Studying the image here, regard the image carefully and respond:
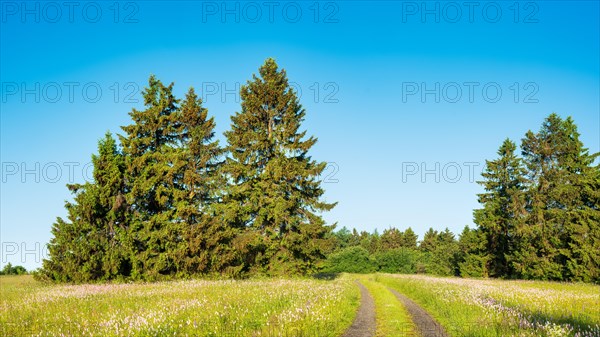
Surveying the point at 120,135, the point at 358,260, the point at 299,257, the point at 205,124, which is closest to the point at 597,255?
the point at 299,257

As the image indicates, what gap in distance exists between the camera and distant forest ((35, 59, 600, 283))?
1013 inches

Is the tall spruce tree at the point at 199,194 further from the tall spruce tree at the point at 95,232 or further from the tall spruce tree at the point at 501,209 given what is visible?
the tall spruce tree at the point at 501,209

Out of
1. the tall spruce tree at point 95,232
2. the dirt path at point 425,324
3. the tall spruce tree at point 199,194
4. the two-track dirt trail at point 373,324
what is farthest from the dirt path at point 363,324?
the tall spruce tree at point 95,232

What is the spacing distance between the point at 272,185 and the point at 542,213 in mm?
30178

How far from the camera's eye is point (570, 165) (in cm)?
4038

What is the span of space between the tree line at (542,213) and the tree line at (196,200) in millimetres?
24541

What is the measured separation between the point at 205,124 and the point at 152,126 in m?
4.14

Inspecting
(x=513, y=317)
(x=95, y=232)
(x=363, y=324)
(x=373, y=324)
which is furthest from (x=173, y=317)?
(x=95, y=232)

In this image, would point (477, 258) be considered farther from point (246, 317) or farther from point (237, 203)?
point (246, 317)

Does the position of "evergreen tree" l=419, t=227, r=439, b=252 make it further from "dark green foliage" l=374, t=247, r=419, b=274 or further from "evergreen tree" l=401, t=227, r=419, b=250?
"dark green foliage" l=374, t=247, r=419, b=274

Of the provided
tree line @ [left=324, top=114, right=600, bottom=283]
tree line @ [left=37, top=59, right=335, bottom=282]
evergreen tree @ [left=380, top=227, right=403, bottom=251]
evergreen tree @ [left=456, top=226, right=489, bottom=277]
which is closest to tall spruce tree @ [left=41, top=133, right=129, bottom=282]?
tree line @ [left=37, top=59, right=335, bottom=282]

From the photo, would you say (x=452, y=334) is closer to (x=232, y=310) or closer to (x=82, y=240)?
(x=232, y=310)

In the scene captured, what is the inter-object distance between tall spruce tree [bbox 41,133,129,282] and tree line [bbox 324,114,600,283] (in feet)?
129

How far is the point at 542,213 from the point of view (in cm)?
4094
